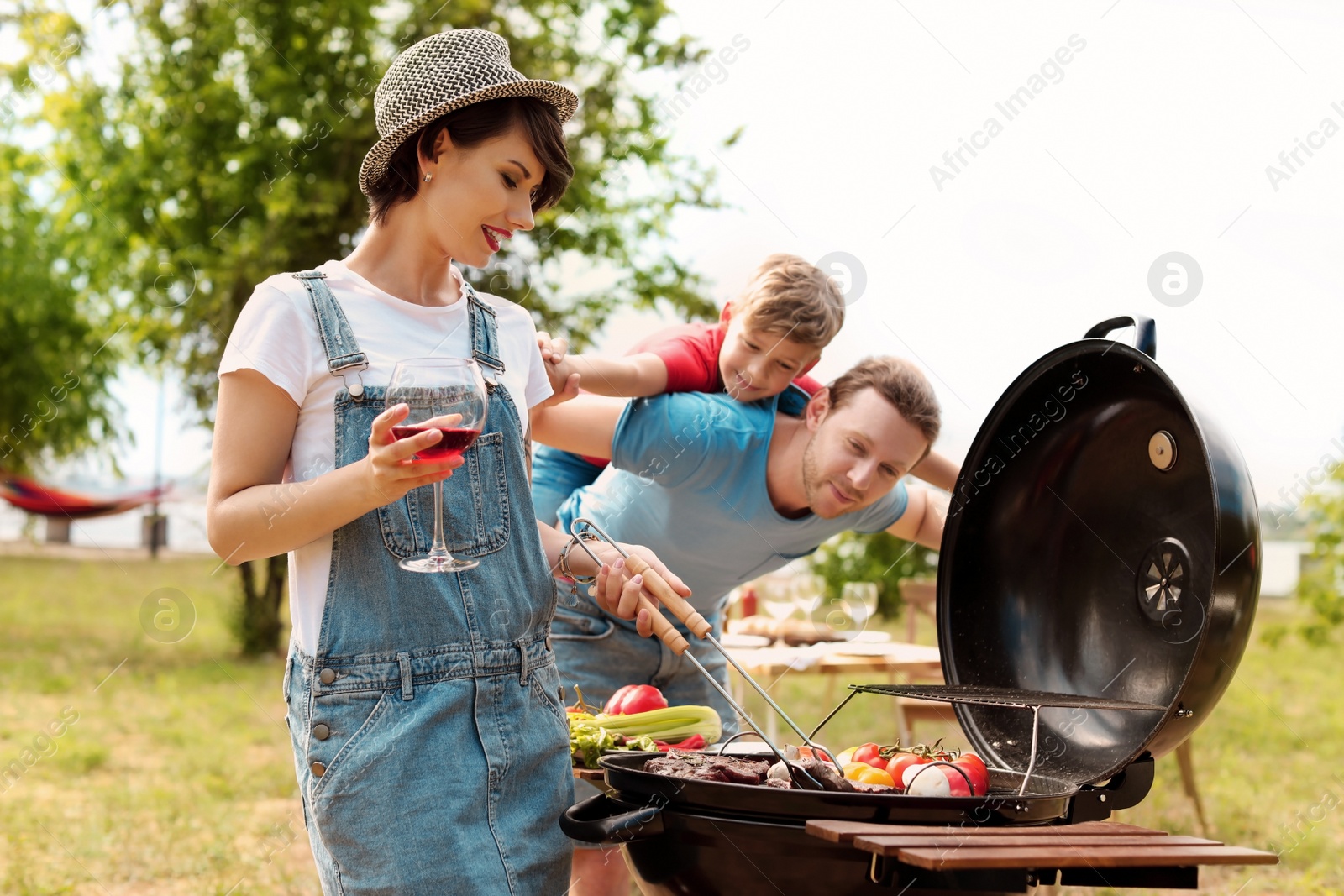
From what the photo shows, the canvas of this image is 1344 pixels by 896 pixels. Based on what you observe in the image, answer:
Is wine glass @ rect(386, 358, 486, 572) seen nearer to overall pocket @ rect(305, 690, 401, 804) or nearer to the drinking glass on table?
overall pocket @ rect(305, 690, 401, 804)

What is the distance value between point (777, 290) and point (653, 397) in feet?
1.66

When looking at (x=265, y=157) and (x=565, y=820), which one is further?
(x=265, y=157)

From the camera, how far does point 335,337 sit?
1718 millimetres

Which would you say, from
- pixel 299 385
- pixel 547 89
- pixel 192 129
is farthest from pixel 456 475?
pixel 192 129

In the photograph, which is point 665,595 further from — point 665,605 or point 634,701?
point 634,701

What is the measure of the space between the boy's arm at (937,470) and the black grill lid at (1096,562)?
0.46 m

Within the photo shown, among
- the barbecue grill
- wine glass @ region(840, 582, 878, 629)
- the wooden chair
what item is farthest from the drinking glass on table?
the barbecue grill

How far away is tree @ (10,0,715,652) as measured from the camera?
8609mm

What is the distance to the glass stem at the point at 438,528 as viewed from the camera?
1.70 meters

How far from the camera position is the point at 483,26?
859 cm

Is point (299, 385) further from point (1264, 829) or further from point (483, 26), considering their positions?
point (483, 26)

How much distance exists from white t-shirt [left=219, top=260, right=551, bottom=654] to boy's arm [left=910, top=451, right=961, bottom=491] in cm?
145

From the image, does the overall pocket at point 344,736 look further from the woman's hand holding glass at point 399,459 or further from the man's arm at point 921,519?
the man's arm at point 921,519

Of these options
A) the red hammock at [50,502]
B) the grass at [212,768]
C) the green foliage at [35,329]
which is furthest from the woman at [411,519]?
the red hammock at [50,502]
